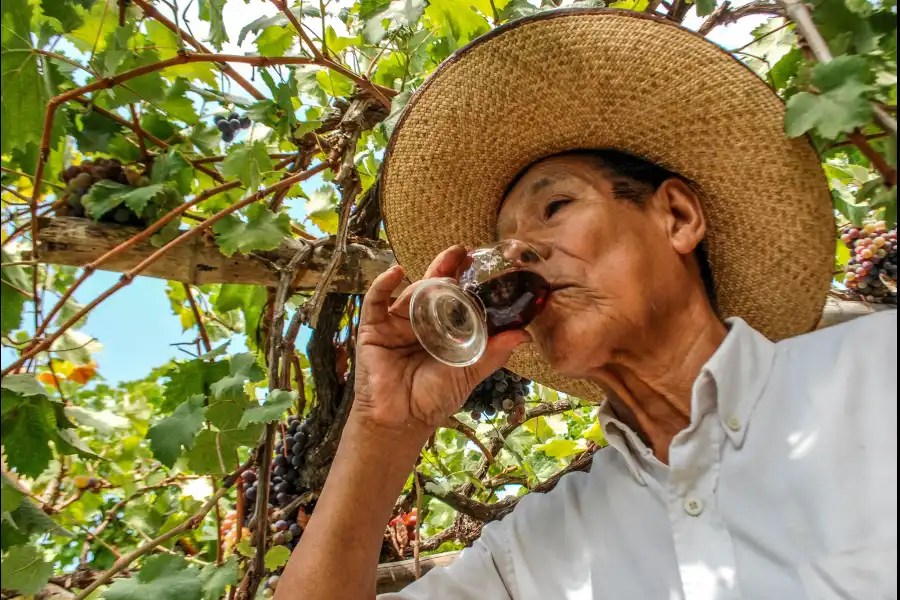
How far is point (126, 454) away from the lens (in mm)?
2871

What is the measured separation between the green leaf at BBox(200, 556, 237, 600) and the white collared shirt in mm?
400

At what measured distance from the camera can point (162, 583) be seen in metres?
1.37

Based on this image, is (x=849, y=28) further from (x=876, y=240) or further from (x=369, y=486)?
(x=369, y=486)

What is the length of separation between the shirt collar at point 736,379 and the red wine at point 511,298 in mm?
369

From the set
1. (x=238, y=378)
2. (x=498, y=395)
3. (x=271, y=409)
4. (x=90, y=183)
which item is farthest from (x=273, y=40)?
(x=498, y=395)

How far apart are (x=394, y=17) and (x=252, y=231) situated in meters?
0.67

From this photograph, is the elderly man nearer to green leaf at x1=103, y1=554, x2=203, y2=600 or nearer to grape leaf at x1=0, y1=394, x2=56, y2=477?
green leaf at x1=103, y1=554, x2=203, y2=600

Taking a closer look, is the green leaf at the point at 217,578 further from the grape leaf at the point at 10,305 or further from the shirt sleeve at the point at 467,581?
the grape leaf at the point at 10,305

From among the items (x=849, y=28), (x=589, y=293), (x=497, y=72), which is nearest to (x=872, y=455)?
(x=589, y=293)

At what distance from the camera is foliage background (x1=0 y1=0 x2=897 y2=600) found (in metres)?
1.29

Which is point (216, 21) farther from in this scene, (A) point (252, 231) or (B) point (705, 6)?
(B) point (705, 6)

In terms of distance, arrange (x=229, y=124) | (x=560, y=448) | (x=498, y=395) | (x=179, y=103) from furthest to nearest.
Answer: (x=560, y=448)
(x=498, y=395)
(x=229, y=124)
(x=179, y=103)

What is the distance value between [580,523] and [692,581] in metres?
0.37

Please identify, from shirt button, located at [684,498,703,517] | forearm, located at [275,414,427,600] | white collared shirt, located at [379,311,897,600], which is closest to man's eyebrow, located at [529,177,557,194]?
white collared shirt, located at [379,311,897,600]
